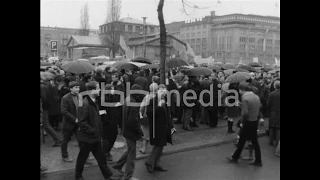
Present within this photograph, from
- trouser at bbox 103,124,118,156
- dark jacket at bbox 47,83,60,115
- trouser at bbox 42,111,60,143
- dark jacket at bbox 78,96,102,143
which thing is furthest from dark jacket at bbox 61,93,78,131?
dark jacket at bbox 47,83,60,115

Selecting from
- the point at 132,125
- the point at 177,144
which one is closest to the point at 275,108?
the point at 177,144

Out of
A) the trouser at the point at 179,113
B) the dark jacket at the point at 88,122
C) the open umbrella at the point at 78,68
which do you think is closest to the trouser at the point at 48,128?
the open umbrella at the point at 78,68

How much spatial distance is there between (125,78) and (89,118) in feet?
19.8

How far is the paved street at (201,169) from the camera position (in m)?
6.87

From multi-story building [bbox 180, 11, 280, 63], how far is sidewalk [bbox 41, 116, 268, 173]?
5142 centimetres

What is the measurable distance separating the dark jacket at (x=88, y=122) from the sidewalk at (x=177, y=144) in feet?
4.62

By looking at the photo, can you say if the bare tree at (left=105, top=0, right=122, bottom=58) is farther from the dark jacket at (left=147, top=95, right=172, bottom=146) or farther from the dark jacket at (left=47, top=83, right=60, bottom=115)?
the dark jacket at (left=147, top=95, right=172, bottom=146)

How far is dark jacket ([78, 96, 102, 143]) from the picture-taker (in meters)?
6.18

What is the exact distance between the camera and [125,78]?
40.1 feet

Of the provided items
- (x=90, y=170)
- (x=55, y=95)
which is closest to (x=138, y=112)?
(x=90, y=170)

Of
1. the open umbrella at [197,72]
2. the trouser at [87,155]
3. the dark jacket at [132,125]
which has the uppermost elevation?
the open umbrella at [197,72]

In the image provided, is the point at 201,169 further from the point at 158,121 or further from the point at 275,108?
the point at 275,108

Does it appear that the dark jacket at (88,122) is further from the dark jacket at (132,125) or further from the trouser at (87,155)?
the dark jacket at (132,125)
